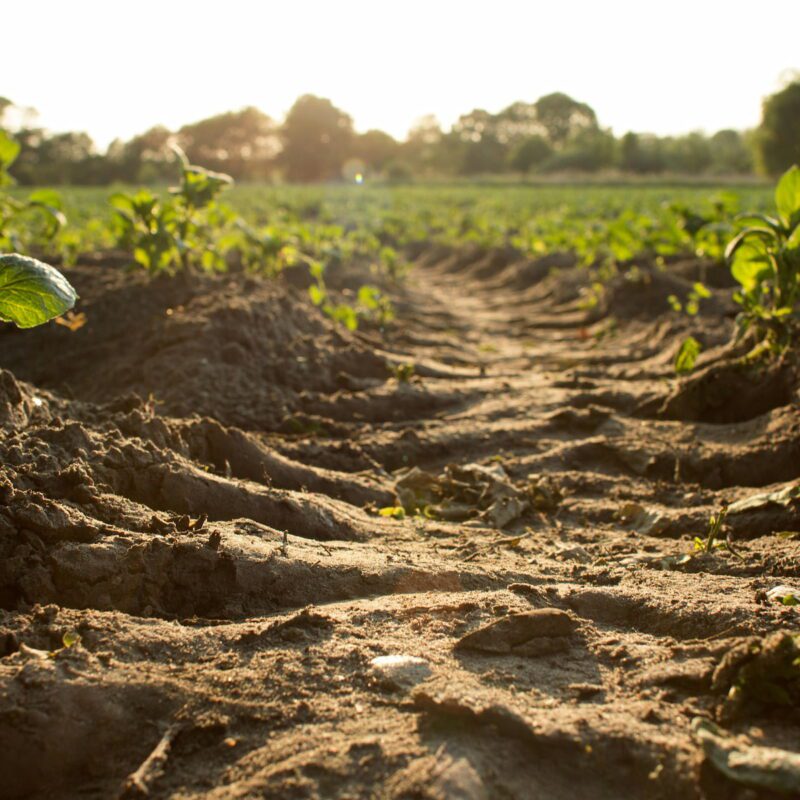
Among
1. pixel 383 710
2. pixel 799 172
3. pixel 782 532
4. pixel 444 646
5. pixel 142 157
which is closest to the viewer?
pixel 383 710

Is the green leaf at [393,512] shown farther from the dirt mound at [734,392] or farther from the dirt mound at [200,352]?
the dirt mound at [734,392]

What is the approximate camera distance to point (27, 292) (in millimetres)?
2299

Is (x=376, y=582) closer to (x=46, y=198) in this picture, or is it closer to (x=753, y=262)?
(x=753, y=262)

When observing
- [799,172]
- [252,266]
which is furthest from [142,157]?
[799,172]

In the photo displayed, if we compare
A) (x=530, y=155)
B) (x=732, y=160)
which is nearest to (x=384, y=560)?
(x=530, y=155)

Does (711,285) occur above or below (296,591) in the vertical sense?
above

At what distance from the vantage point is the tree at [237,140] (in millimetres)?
70562

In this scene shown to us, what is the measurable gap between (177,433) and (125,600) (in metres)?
1.18

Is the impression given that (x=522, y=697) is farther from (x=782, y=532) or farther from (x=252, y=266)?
(x=252, y=266)

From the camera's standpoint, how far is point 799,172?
439 cm

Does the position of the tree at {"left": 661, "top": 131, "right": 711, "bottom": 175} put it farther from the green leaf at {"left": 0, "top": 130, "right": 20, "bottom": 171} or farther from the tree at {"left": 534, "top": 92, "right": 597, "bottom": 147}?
the green leaf at {"left": 0, "top": 130, "right": 20, "bottom": 171}

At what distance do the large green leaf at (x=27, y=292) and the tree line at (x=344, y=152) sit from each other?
45637 mm

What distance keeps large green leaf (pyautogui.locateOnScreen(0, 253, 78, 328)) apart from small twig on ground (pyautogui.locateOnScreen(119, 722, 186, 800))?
1276mm

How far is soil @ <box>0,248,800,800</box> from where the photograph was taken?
150 cm
